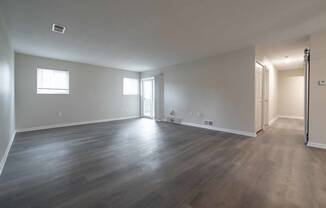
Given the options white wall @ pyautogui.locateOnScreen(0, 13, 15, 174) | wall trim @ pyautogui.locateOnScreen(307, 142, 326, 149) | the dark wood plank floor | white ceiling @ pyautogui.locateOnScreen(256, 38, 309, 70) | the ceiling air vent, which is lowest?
the dark wood plank floor

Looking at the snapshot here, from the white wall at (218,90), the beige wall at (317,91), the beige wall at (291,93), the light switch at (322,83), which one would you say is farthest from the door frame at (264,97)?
the beige wall at (291,93)

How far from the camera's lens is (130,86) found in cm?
777

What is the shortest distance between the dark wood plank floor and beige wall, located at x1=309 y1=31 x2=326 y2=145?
0.42 metres

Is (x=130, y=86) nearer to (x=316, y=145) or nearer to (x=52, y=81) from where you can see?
(x=52, y=81)

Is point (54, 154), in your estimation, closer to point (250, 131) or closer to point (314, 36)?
point (250, 131)

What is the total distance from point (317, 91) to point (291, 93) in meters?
5.01

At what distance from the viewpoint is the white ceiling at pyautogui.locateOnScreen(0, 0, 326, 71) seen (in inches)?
86.5

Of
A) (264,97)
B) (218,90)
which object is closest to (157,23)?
(218,90)

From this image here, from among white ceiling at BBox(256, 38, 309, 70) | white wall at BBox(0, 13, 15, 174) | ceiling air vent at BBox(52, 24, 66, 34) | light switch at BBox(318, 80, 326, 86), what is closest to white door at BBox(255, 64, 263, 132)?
white ceiling at BBox(256, 38, 309, 70)

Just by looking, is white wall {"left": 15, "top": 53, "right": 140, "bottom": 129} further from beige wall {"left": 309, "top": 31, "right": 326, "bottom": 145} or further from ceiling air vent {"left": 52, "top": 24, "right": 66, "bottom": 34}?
beige wall {"left": 309, "top": 31, "right": 326, "bottom": 145}

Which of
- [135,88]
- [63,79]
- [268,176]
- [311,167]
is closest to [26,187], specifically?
[268,176]

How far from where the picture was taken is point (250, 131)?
4.12 metres

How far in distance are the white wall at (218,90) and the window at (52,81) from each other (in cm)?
402

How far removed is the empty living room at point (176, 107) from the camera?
1791 mm
